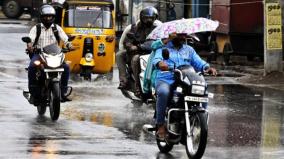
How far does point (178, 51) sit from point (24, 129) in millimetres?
2670

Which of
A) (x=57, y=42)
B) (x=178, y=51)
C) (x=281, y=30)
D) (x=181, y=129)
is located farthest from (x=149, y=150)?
(x=281, y=30)

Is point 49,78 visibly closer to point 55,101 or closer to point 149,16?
point 55,101

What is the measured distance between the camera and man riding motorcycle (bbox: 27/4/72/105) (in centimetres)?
1309

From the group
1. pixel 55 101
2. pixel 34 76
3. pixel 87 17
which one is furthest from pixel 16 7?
pixel 55 101

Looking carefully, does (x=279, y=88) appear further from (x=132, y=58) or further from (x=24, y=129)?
(x=24, y=129)

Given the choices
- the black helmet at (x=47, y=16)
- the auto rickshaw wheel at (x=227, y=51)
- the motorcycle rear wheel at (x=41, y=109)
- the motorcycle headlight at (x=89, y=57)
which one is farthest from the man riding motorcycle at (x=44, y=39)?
the auto rickshaw wheel at (x=227, y=51)

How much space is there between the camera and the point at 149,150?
9977 mm

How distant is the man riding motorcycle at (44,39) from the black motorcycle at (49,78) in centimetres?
6

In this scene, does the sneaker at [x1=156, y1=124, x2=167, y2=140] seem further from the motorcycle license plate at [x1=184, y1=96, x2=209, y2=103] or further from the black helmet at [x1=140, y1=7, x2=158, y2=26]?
the black helmet at [x1=140, y1=7, x2=158, y2=26]

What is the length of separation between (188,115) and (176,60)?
82cm

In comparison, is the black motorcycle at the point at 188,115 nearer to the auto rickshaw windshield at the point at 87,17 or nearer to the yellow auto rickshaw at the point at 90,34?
the yellow auto rickshaw at the point at 90,34

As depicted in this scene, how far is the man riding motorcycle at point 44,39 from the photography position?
13.1 metres

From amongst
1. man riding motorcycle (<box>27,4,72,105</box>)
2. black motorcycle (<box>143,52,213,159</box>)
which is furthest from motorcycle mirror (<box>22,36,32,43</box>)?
black motorcycle (<box>143,52,213,159</box>)

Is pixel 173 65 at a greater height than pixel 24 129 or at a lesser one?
greater
